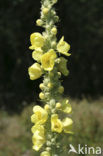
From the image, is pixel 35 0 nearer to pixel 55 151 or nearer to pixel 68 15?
pixel 68 15

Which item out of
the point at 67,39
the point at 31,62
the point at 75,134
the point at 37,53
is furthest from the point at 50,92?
the point at 67,39

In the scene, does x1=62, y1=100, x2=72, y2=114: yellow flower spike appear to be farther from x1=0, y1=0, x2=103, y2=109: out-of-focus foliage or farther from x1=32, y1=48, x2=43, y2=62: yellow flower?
x1=0, y1=0, x2=103, y2=109: out-of-focus foliage

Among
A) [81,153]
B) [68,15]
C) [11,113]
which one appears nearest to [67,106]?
[81,153]

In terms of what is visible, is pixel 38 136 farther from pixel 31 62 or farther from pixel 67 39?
pixel 67 39

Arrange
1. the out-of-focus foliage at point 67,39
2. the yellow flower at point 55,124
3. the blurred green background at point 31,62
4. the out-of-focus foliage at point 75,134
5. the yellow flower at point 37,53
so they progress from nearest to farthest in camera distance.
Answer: the yellow flower at point 55,124
the yellow flower at point 37,53
the out-of-focus foliage at point 75,134
the blurred green background at point 31,62
the out-of-focus foliage at point 67,39

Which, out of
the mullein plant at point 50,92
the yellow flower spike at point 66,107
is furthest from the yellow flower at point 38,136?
the yellow flower spike at point 66,107

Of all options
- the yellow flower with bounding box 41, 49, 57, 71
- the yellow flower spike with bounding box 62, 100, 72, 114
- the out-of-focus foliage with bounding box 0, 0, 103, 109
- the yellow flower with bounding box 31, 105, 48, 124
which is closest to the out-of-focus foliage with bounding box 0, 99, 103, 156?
the out-of-focus foliage with bounding box 0, 0, 103, 109

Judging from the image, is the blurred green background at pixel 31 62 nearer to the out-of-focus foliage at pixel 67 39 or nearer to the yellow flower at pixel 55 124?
the out-of-focus foliage at pixel 67 39
